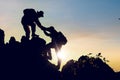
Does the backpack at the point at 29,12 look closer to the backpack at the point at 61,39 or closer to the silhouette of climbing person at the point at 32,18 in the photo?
the silhouette of climbing person at the point at 32,18

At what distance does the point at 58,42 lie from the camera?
134 feet

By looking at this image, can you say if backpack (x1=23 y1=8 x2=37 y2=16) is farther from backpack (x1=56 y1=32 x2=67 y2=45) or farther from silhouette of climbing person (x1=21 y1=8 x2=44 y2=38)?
backpack (x1=56 y1=32 x2=67 y2=45)

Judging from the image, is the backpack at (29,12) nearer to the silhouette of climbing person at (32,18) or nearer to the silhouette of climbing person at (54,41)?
the silhouette of climbing person at (32,18)

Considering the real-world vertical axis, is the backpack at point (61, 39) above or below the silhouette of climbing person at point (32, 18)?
A: below

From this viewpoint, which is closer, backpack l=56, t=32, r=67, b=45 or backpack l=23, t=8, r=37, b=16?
backpack l=23, t=8, r=37, b=16

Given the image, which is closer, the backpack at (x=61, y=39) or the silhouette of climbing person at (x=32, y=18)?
the silhouette of climbing person at (x=32, y=18)

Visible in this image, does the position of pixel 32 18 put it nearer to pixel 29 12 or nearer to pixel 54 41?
pixel 29 12

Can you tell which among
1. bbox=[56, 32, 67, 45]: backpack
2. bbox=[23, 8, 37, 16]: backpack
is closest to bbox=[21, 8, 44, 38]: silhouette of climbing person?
bbox=[23, 8, 37, 16]: backpack

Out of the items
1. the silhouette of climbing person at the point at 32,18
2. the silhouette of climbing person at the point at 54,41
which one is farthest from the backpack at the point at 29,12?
the silhouette of climbing person at the point at 54,41

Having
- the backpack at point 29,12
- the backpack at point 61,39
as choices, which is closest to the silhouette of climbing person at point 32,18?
the backpack at point 29,12

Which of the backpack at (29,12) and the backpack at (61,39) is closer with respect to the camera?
the backpack at (29,12)

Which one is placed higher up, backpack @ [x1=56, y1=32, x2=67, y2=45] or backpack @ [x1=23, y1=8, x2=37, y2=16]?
backpack @ [x1=23, y1=8, x2=37, y2=16]

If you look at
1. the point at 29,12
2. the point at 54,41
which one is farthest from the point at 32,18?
the point at 54,41

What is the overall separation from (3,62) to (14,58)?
1.47 m
